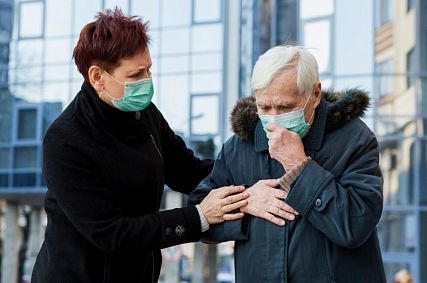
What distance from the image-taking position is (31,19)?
2134cm

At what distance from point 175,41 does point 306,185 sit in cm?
1775

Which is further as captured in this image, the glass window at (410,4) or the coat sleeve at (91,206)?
the glass window at (410,4)

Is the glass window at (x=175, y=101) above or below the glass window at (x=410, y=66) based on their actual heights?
below

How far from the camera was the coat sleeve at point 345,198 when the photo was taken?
97.4 inches

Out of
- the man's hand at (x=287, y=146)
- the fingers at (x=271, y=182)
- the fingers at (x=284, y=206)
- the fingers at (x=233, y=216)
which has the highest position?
the man's hand at (x=287, y=146)

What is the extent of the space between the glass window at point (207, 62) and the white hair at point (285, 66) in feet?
55.7

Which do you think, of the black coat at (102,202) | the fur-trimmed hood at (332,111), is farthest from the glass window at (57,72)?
the fur-trimmed hood at (332,111)

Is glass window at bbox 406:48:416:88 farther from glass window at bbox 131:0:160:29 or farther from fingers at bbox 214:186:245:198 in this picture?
fingers at bbox 214:186:245:198

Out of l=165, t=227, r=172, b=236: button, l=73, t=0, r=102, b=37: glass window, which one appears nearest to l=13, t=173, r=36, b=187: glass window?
l=73, t=0, r=102, b=37: glass window

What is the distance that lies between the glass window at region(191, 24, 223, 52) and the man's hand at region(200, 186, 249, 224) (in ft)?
55.9

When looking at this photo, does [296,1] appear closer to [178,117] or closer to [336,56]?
[336,56]

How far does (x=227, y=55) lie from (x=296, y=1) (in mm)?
2507

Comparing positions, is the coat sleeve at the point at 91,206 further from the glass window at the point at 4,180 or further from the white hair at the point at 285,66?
the glass window at the point at 4,180

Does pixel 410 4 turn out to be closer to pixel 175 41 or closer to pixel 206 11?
pixel 206 11
